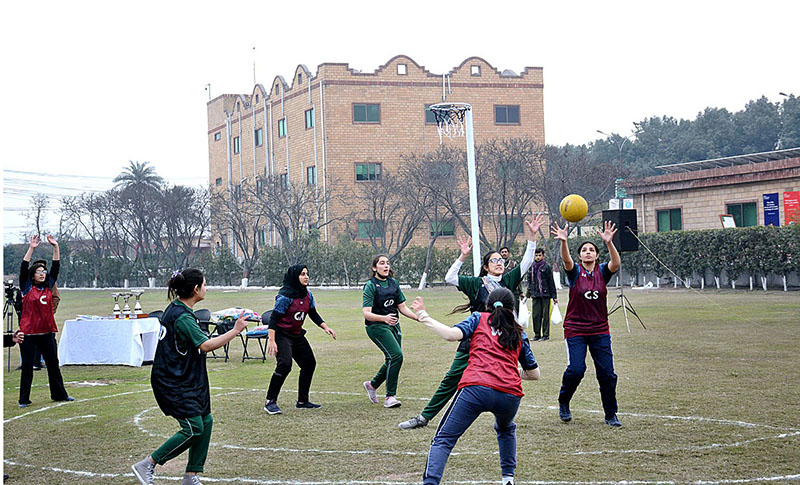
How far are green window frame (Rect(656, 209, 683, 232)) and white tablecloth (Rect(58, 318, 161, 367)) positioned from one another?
30679mm

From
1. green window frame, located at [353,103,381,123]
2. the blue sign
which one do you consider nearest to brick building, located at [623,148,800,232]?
the blue sign

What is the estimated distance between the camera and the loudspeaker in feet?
64.4

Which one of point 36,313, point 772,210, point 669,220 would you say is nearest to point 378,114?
point 669,220

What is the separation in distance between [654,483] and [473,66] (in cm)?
5401

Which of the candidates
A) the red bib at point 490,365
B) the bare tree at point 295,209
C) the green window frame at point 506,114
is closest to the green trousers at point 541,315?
the red bib at point 490,365

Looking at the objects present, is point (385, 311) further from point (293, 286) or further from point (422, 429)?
point (422, 429)

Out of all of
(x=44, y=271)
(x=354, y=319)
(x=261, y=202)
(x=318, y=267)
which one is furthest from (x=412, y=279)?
(x=44, y=271)

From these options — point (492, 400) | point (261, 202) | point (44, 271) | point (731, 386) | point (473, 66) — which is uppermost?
point (473, 66)

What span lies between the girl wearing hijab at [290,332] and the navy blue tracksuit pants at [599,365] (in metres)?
2.96

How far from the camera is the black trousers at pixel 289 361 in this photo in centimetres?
1010

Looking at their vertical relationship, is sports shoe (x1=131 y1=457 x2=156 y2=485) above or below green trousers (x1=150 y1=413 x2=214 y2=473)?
below

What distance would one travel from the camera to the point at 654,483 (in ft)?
21.4

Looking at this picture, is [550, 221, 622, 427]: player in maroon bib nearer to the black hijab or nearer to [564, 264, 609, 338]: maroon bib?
[564, 264, 609, 338]: maroon bib

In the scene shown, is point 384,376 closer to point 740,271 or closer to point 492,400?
point 492,400
